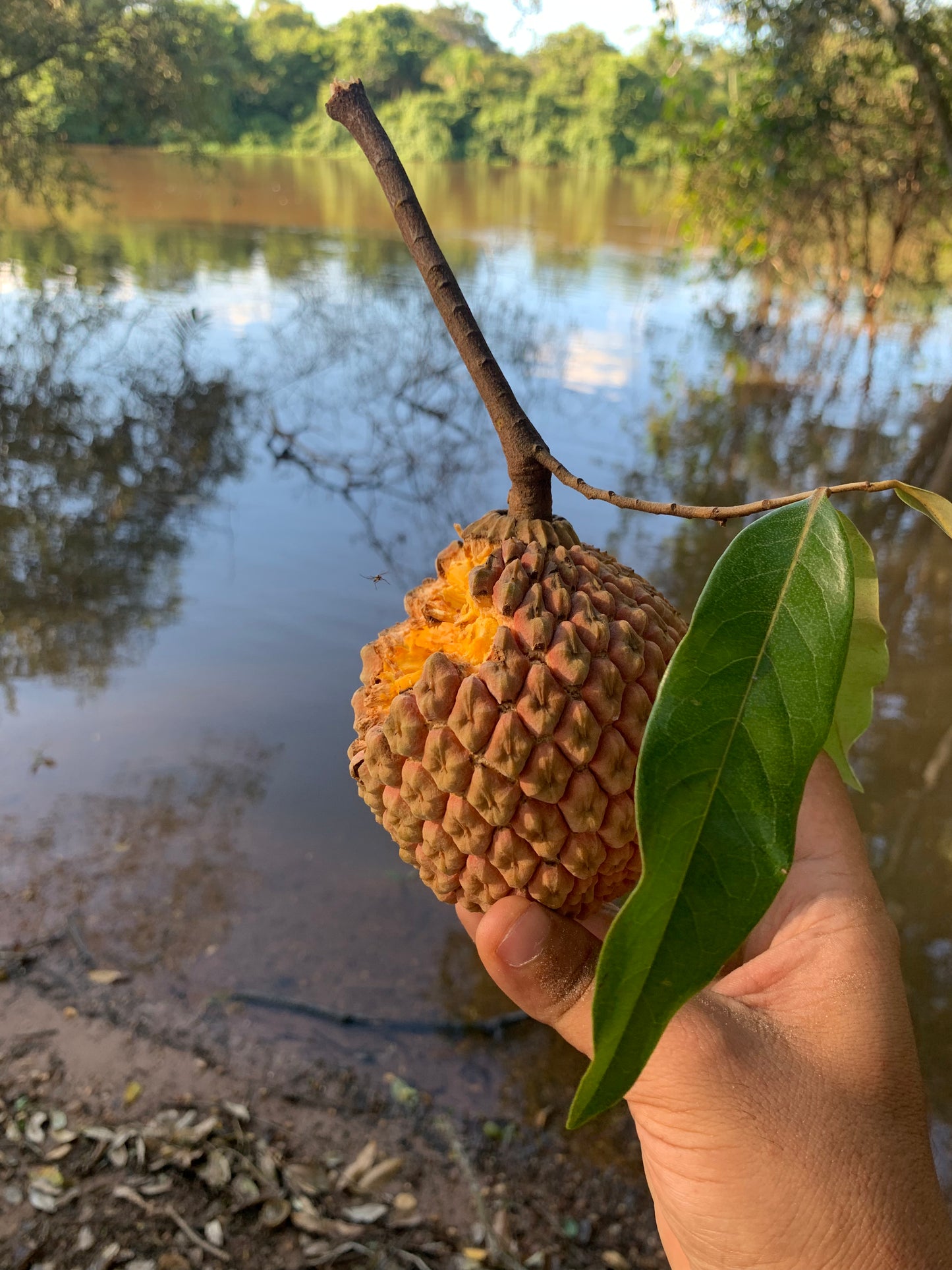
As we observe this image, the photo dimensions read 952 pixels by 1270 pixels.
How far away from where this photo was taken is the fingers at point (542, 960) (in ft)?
4.63

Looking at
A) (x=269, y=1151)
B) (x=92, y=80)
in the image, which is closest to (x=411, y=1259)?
(x=269, y=1151)

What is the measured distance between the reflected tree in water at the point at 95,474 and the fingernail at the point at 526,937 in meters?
4.71

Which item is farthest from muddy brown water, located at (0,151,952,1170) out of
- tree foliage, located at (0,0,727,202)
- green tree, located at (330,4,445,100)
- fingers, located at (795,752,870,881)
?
green tree, located at (330,4,445,100)

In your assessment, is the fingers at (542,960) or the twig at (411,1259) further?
the twig at (411,1259)

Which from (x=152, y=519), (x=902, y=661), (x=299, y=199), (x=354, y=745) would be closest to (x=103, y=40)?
(x=152, y=519)

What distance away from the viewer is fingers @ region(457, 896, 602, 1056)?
1.41 metres

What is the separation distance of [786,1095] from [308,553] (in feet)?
19.9

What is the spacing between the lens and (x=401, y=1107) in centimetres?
311

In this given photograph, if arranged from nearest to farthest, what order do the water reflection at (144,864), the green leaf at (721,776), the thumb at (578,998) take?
the green leaf at (721,776), the thumb at (578,998), the water reflection at (144,864)

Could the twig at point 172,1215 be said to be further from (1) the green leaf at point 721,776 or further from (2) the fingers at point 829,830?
(1) the green leaf at point 721,776

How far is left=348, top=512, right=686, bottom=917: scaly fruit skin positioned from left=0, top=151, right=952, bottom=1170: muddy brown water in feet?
0.81

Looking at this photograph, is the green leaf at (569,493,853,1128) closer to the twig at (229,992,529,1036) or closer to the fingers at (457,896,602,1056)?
the fingers at (457,896,602,1056)

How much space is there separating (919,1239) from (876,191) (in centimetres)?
1631

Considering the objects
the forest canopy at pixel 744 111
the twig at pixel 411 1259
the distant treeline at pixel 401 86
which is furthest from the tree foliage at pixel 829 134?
the twig at pixel 411 1259
